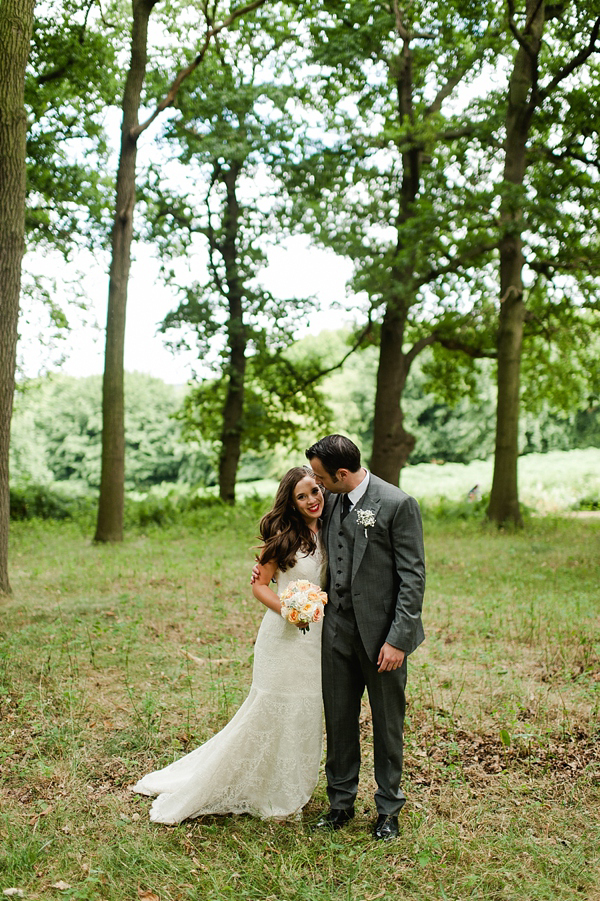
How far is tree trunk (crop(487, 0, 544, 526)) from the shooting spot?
16938mm

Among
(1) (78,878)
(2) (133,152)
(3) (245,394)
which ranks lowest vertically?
(1) (78,878)

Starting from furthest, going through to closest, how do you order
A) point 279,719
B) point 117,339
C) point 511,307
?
point 511,307 → point 117,339 → point 279,719

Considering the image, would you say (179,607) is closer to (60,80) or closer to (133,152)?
(133,152)

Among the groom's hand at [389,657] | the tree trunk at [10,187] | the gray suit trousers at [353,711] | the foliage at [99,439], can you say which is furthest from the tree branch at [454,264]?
the foliage at [99,439]

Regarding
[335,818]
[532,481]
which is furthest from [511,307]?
[335,818]

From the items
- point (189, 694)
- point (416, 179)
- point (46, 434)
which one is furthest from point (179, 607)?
point (46, 434)

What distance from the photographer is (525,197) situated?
15977 mm

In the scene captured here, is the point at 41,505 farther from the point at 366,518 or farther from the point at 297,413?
the point at 366,518

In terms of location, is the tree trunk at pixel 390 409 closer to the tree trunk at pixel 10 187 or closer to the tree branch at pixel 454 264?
the tree branch at pixel 454 264

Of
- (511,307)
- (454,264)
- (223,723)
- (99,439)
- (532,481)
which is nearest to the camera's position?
(223,723)

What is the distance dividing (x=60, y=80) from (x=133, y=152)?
338 centimetres

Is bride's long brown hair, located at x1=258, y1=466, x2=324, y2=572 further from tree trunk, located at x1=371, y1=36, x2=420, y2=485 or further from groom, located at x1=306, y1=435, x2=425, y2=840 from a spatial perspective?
tree trunk, located at x1=371, y1=36, x2=420, y2=485

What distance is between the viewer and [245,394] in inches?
969

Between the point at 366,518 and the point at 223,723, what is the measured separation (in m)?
2.54
